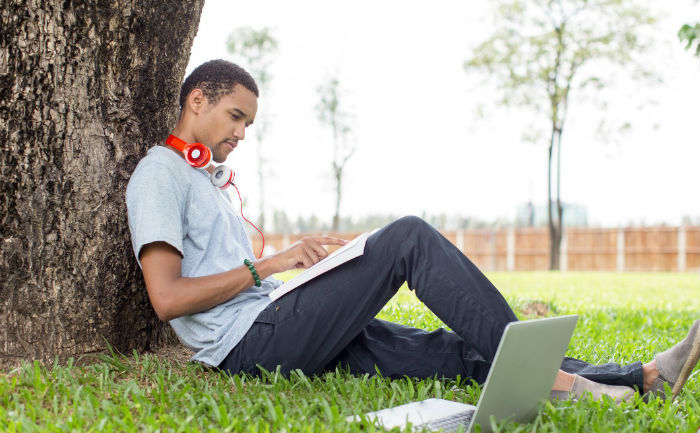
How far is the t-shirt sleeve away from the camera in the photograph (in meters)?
2.31

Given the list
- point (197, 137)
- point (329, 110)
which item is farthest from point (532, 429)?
point (329, 110)

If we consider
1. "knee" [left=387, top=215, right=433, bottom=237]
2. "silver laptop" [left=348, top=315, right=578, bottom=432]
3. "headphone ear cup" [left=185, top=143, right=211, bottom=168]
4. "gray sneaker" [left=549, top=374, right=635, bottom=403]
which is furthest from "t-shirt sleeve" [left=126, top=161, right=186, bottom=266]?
"gray sneaker" [left=549, top=374, right=635, bottom=403]

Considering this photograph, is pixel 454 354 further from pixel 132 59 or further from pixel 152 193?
pixel 132 59

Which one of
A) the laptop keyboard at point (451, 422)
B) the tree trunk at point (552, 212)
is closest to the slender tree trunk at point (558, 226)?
the tree trunk at point (552, 212)

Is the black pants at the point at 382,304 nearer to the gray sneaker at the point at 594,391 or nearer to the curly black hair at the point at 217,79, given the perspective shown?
the gray sneaker at the point at 594,391

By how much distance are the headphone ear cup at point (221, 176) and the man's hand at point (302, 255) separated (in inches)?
17.7

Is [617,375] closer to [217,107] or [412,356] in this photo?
[412,356]

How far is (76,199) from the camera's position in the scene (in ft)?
8.59

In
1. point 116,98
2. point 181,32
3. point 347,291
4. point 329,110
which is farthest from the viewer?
point 329,110

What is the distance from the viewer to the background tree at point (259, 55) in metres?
21.7

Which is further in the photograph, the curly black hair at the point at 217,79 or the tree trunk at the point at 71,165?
the curly black hair at the point at 217,79

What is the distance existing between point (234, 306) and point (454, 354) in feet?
3.07

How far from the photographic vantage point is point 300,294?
95.0 inches

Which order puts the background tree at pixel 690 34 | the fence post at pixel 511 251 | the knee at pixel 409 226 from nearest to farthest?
the knee at pixel 409 226 → the background tree at pixel 690 34 → the fence post at pixel 511 251
